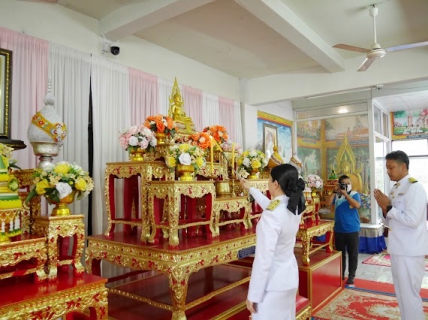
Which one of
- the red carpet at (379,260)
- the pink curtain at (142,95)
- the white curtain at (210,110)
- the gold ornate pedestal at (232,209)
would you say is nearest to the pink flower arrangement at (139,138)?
the gold ornate pedestal at (232,209)

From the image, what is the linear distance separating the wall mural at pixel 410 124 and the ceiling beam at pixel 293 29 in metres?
4.61

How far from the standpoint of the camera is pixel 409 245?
3135 millimetres

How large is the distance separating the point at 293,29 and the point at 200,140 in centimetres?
213

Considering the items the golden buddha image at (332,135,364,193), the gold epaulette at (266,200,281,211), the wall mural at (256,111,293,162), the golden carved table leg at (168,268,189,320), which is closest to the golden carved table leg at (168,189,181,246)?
the golden carved table leg at (168,268,189,320)

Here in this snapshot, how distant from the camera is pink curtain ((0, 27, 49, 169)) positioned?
3531mm

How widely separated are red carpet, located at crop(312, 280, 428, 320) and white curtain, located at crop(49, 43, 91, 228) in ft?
10.4

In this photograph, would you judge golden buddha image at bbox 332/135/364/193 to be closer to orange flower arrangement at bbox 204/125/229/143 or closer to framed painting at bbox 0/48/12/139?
orange flower arrangement at bbox 204/125/229/143

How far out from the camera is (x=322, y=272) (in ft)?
14.5

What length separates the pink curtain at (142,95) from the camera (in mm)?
4844

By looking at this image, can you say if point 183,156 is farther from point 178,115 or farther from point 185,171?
point 178,115

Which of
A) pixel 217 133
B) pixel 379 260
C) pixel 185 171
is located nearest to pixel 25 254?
pixel 185 171

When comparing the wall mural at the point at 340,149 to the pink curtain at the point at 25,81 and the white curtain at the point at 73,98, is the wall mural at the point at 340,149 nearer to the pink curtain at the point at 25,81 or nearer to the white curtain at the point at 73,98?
the white curtain at the point at 73,98

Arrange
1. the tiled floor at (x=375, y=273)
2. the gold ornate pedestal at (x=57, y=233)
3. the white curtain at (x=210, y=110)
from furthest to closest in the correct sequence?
the white curtain at (x=210, y=110)
the tiled floor at (x=375, y=273)
the gold ornate pedestal at (x=57, y=233)

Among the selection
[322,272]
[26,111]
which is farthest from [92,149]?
[322,272]
